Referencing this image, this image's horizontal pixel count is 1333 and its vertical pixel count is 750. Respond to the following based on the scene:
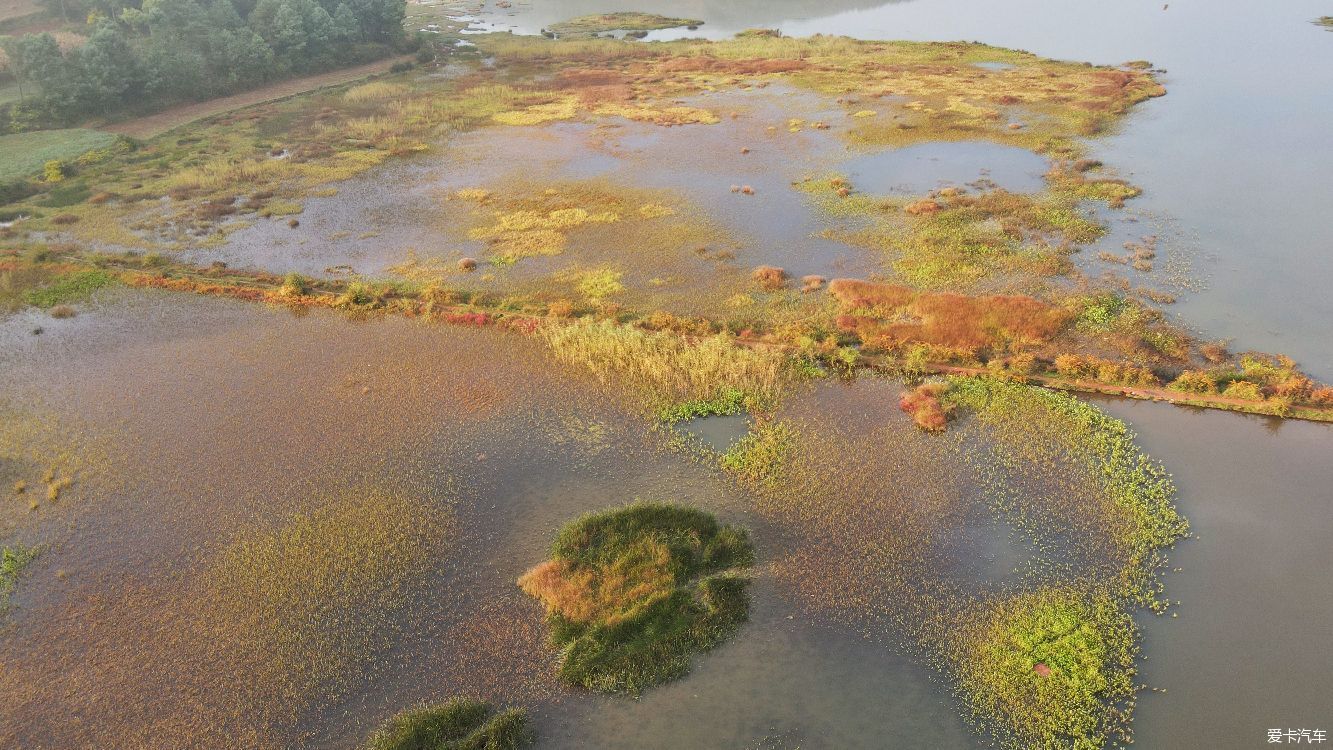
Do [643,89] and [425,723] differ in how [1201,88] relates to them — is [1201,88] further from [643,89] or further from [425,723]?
[425,723]

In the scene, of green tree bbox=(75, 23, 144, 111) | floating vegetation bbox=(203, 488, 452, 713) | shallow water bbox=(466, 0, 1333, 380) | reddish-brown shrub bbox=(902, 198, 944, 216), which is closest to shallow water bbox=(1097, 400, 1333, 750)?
shallow water bbox=(466, 0, 1333, 380)

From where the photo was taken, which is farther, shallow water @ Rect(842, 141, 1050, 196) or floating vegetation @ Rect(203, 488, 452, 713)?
shallow water @ Rect(842, 141, 1050, 196)

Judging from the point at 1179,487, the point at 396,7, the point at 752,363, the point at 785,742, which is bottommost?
the point at 785,742

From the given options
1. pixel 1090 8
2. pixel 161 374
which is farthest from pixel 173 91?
pixel 1090 8

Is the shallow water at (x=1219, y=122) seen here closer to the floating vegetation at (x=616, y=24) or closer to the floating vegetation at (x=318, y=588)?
the floating vegetation at (x=616, y=24)

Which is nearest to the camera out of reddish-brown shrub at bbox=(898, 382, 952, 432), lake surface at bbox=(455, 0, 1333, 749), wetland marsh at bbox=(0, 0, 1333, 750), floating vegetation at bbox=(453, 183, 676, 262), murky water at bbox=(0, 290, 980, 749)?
murky water at bbox=(0, 290, 980, 749)

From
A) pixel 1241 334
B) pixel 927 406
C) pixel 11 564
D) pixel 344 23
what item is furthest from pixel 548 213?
pixel 344 23

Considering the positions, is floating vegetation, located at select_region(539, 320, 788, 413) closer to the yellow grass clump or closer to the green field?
the yellow grass clump
